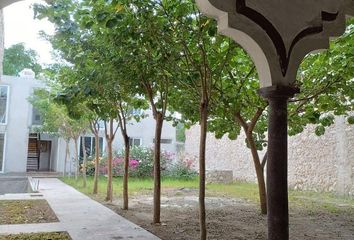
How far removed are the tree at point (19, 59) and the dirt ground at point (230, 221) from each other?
25.6 m

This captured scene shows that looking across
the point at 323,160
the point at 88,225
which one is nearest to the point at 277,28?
the point at 88,225

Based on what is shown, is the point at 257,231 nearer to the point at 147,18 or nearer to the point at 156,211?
the point at 156,211

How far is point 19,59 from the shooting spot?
32.8 metres

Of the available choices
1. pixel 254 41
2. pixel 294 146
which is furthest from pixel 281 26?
pixel 294 146

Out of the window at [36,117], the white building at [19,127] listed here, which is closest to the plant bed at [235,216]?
the white building at [19,127]

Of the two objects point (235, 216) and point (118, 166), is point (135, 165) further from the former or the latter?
point (235, 216)

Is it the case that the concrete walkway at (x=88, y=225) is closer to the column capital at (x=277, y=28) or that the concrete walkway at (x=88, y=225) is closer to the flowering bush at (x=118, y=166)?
the column capital at (x=277, y=28)

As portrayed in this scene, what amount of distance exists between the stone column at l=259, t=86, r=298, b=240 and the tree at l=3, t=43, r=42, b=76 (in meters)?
31.0

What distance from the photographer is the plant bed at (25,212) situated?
7.11m

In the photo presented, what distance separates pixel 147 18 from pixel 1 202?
22.8 feet

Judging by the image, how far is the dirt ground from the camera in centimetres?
637

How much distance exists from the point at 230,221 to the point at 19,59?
3001 centimetres

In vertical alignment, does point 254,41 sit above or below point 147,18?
below

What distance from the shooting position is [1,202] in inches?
375
